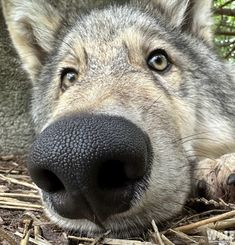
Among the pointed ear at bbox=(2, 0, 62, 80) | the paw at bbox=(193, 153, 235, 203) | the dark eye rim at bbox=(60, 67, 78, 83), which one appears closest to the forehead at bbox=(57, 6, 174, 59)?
the dark eye rim at bbox=(60, 67, 78, 83)

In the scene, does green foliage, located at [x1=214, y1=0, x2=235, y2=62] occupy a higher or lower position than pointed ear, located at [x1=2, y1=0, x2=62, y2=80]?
lower

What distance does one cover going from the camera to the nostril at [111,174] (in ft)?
7.50

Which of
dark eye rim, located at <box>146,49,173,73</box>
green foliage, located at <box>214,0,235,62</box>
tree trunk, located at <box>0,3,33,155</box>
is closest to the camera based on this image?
dark eye rim, located at <box>146,49,173,73</box>

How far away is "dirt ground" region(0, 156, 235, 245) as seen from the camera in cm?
245

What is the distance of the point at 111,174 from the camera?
2.32 meters

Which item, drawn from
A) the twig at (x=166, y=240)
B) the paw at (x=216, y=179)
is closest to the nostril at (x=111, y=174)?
the twig at (x=166, y=240)

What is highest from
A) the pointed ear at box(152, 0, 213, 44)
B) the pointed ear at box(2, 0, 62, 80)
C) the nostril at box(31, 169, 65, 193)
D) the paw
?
the pointed ear at box(152, 0, 213, 44)

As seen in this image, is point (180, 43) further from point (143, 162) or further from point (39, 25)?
point (143, 162)

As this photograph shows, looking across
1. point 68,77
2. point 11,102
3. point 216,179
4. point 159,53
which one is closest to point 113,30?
point 159,53

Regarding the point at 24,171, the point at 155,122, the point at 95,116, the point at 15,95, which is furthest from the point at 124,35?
the point at 15,95

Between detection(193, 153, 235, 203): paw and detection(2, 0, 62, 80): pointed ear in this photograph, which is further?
detection(2, 0, 62, 80): pointed ear

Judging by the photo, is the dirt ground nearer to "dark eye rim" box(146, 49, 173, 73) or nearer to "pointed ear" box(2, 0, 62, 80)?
"dark eye rim" box(146, 49, 173, 73)

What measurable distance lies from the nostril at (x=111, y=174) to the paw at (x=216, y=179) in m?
0.80

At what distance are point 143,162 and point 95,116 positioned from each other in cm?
32
